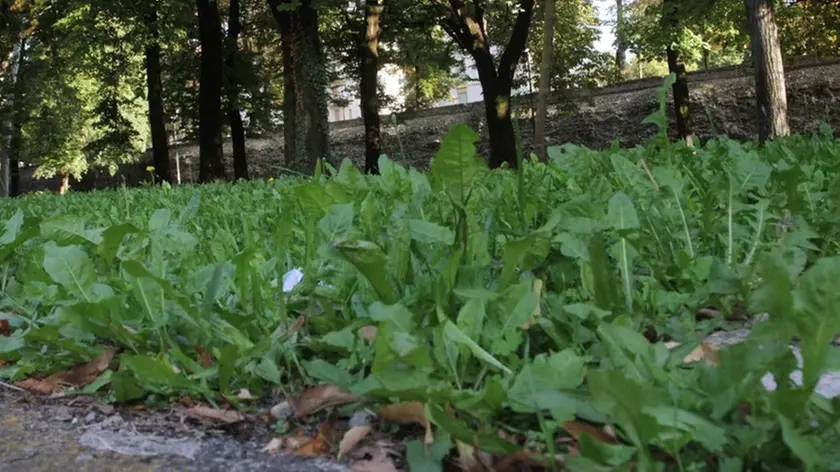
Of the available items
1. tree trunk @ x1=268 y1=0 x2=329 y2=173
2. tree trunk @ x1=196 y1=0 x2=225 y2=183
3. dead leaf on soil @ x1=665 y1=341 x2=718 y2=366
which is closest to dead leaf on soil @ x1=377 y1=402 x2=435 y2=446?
dead leaf on soil @ x1=665 y1=341 x2=718 y2=366

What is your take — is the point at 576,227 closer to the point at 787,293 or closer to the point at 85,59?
the point at 787,293

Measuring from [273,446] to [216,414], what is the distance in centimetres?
19

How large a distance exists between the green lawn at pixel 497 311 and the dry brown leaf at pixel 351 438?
0.22 ft

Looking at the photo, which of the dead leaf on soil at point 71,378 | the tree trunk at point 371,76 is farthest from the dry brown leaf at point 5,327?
the tree trunk at point 371,76

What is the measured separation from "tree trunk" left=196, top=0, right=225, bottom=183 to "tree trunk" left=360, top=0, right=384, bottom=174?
365 centimetres

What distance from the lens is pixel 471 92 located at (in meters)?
70.5

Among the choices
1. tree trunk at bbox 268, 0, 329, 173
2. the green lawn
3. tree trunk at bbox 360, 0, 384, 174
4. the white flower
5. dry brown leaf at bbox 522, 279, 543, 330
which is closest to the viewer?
the green lawn

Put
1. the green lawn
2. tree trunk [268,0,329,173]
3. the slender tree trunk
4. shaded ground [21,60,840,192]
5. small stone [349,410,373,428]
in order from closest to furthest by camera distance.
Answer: the green lawn → small stone [349,410,373,428] → tree trunk [268,0,329,173] → shaded ground [21,60,840,192] → the slender tree trunk

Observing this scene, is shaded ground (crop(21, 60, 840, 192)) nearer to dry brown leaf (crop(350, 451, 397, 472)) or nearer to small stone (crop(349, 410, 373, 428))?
small stone (crop(349, 410, 373, 428))

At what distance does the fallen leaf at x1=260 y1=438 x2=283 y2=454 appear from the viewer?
1219mm

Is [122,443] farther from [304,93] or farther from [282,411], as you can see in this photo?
[304,93]

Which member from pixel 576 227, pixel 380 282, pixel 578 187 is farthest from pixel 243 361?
pixel 578 187

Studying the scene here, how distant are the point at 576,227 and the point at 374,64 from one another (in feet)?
50.8

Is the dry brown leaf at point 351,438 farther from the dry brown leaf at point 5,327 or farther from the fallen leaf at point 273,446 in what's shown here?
the dry brown leaf at point 5,327
